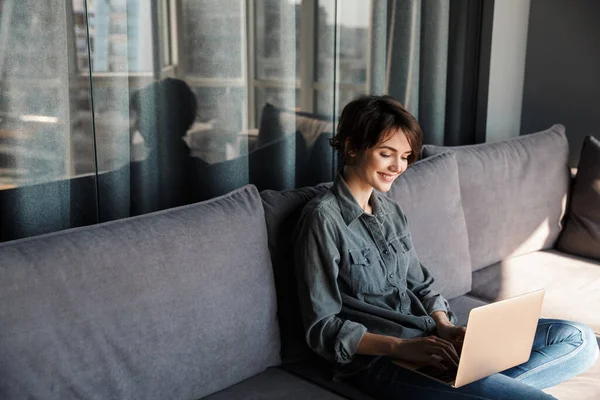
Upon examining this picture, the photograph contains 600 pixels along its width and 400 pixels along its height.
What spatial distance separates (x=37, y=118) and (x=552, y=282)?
163 centimetres

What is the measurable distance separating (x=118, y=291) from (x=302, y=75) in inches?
41.1

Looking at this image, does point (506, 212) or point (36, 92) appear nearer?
point (36, 92)

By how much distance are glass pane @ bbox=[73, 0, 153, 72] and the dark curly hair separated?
53cm

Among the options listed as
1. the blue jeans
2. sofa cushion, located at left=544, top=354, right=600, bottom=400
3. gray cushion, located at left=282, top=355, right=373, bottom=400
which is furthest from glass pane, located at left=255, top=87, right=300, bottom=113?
sofa cushion, located at left=544, top=354, right=600, bottom=400

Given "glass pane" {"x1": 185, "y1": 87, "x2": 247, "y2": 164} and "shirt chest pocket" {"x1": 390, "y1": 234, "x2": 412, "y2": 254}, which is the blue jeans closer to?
"shirt chest pocket" {"x1": 390, "y1": 234, "x2": 412, "y2": 254}

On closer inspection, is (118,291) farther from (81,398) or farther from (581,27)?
(581,27)

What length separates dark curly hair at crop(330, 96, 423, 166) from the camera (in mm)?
1741

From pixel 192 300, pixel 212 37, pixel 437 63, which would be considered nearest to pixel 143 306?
pixel 192 300

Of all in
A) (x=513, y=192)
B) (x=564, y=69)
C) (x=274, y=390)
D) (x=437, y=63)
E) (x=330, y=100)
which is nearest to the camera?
(x=274, y=390)

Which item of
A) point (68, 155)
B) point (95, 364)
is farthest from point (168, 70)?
point (95, 364)

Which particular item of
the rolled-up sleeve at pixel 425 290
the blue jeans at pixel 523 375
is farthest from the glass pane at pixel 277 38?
the blue jeans at pixel 523 375

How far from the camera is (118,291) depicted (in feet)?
4.81

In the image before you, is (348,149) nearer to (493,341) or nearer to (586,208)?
(493,341)

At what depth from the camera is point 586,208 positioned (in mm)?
2670
